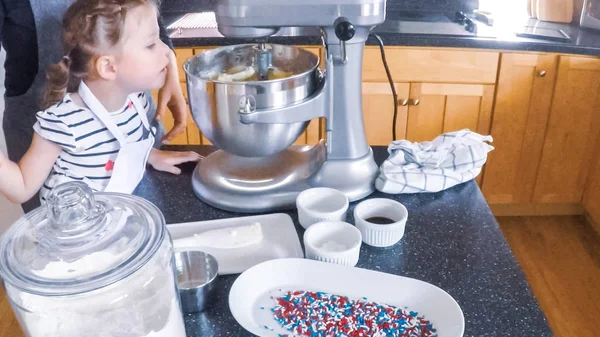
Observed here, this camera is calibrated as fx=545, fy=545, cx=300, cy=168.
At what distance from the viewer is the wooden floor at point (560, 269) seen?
180 centimetres

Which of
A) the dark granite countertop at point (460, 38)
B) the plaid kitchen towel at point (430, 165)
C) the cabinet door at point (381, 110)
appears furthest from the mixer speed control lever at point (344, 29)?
the cabinet door at point (381, 110)

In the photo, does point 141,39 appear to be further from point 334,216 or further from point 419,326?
point 419,326

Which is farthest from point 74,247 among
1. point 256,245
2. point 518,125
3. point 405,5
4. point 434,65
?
point 405,5

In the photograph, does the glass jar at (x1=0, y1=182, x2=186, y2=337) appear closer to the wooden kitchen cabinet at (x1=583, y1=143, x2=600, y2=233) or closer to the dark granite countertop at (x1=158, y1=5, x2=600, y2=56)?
the dark granite countertop at (x1=158, y1=5, x2=600, y2=56)

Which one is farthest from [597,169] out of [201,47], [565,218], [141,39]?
[141,39]

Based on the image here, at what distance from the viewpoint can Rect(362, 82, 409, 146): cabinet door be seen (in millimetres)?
2096

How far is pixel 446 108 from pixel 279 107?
54.3 inches

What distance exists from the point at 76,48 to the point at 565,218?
2128 mm

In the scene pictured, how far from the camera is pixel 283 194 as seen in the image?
0.96 meters

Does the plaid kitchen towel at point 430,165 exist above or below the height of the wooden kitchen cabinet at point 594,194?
above

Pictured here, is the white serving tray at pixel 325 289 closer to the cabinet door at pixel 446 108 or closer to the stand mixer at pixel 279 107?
the stand mixer at pixel 279 107

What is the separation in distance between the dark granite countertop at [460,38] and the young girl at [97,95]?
1004mm

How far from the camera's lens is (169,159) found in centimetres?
109

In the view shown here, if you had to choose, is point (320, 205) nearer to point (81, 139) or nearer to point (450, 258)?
point (450, 258)
